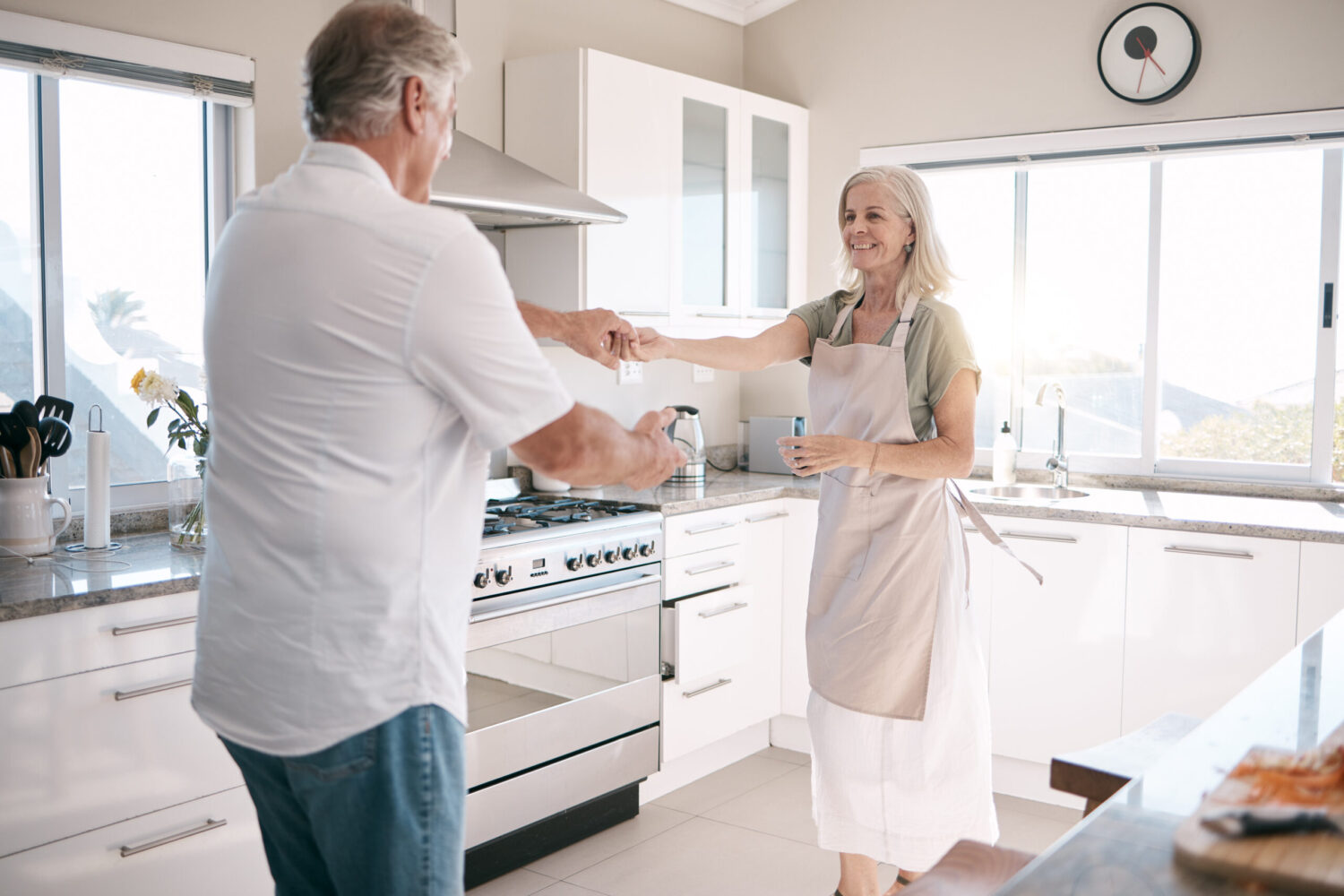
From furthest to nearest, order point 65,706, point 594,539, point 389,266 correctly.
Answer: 1. point 594,539
2. point 65,706
3. point 389,266

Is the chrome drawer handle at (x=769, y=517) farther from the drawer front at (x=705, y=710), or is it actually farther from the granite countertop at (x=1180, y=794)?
the granite countertop at (x=1180, y=794)

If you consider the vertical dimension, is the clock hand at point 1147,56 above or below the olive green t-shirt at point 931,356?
above

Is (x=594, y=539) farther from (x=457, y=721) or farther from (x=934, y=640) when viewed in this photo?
(x=457, y=721)

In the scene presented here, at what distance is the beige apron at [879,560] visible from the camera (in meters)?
2.26

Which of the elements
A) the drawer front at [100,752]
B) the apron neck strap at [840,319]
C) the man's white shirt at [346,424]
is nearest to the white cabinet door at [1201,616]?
the apron neck strap at [840,319]

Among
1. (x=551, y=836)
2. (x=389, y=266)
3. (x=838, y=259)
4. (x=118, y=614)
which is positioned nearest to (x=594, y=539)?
(x=551, y=836)

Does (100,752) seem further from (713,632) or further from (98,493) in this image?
(713,632)

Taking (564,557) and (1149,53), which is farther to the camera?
(1149,53)

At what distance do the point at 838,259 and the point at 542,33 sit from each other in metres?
1.63

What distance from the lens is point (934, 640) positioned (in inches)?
89.3

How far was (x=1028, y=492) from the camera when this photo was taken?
3.77 meters

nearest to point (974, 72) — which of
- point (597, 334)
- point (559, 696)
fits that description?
point (597, 334)

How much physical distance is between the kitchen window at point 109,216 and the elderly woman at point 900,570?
129cm

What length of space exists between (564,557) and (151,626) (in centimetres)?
102
